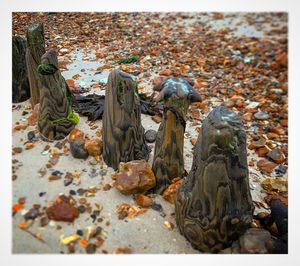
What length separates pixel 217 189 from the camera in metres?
1.46

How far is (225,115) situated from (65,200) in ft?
2.62

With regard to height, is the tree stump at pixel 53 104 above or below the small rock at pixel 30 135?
above

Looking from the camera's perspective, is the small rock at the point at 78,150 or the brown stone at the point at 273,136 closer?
the small rock at the point at 78,150

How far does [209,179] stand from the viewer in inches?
57.4

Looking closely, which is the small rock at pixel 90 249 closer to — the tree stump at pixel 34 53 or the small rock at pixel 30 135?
the small rock at pixel 30 135

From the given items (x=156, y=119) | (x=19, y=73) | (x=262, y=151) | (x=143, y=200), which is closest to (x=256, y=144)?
(x=262, y=151)

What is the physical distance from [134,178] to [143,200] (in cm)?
11

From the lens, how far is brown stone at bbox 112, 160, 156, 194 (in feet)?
5.49

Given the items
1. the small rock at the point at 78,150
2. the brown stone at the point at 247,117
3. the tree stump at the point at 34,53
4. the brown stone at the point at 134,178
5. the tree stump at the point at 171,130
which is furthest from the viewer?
the brown stone at the point at 247,117

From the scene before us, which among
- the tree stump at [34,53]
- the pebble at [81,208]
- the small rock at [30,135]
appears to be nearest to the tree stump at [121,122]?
the pebble at [81,208]

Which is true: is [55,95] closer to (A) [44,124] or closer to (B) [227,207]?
(A) [44,124]

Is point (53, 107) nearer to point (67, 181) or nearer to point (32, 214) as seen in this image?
point (67, 181)

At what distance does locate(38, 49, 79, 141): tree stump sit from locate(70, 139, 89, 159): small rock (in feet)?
0.46

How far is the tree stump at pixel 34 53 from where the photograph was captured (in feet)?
6.73
